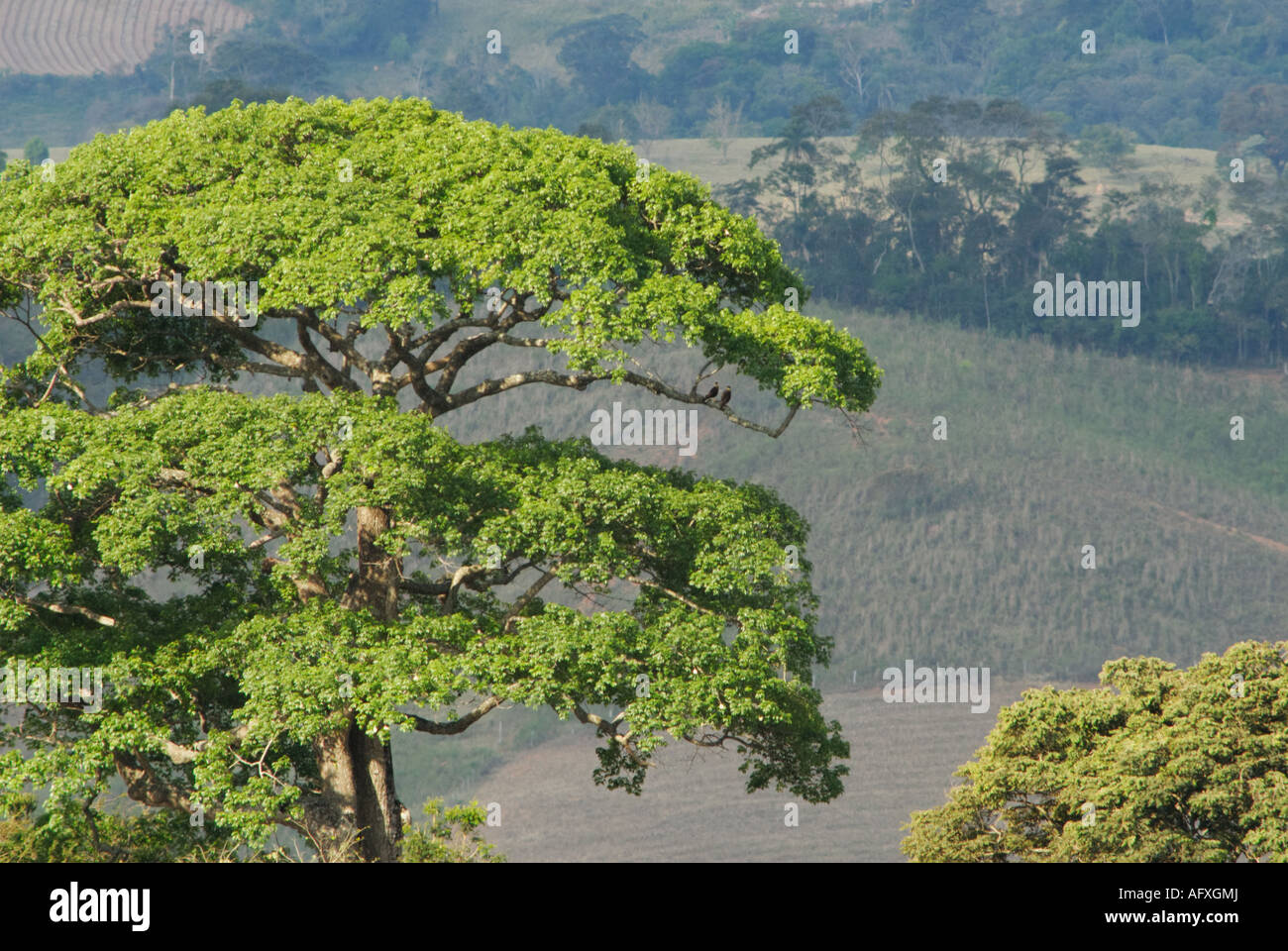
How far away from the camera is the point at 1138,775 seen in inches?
720

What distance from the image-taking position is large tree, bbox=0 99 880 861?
1652cm

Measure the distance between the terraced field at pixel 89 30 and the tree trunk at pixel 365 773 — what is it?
436 ft

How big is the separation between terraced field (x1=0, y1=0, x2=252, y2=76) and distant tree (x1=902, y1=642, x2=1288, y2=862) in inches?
5359

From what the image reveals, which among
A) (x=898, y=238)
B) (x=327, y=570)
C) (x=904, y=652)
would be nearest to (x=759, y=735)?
(x=327, y=570)

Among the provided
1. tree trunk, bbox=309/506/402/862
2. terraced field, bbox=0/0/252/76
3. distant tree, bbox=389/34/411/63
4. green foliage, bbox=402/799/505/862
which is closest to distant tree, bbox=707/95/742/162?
distant tree, bbox=389/34/411/63

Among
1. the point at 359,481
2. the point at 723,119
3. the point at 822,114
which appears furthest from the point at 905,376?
the point at 723,119

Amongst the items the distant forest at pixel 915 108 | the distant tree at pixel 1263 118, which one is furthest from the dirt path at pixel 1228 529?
the distant tree at pixel 1263 118

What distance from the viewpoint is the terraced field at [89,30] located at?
14162 centimetres

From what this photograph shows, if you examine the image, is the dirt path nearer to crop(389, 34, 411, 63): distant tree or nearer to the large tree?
the large tree

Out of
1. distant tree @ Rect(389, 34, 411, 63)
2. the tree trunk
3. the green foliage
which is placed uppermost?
distant tree @ Rect(389, 34, 411, 63)

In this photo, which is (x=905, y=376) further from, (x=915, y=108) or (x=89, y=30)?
(x=89, y=30)

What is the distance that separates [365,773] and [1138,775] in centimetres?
867

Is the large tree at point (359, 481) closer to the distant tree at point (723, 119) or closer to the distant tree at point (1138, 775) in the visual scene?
the distant tree at point (1138, 775)
